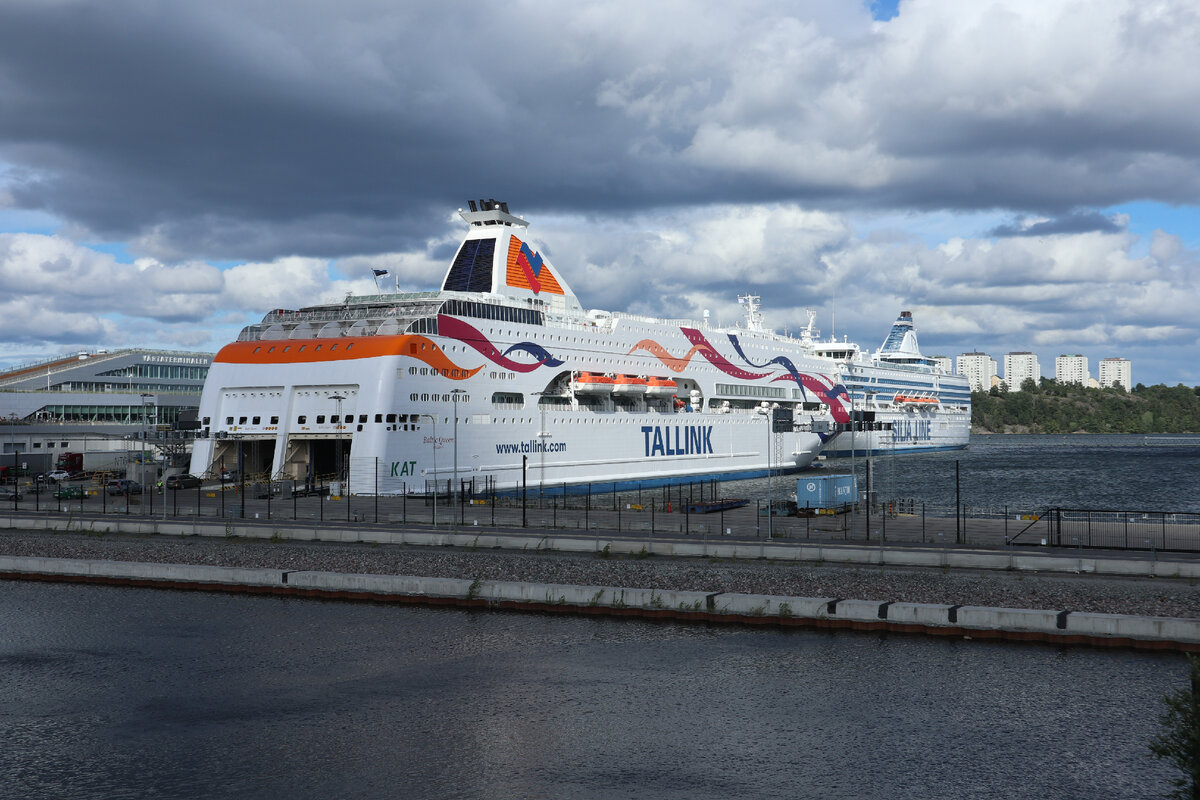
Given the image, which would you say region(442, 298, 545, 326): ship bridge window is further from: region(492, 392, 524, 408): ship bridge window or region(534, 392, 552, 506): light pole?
region(534, 392, 552, 506): light pole

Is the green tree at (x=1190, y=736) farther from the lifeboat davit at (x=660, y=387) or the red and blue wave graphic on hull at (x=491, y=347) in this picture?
the lifeboat davit at (x=660, y=387)

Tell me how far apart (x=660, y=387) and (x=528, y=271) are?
1295cm

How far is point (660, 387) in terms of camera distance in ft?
233

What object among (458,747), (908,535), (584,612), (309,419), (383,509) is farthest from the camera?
(309,419)

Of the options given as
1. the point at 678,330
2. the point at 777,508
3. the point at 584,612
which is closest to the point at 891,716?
the point at 584,612

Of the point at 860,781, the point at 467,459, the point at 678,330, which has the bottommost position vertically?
the point at 860,781

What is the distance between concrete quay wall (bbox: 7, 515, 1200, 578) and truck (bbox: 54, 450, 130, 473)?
34851mm

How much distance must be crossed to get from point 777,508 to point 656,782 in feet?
108

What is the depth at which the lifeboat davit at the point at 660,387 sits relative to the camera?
229ft

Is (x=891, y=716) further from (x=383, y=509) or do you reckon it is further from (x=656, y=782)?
(x=383, y=509)

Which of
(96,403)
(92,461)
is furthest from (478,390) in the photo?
(96,403)

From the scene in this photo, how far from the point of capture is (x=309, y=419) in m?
52.9

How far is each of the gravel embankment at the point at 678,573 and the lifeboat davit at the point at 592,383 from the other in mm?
28505

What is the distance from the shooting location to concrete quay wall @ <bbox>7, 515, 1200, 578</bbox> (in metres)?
29.8
